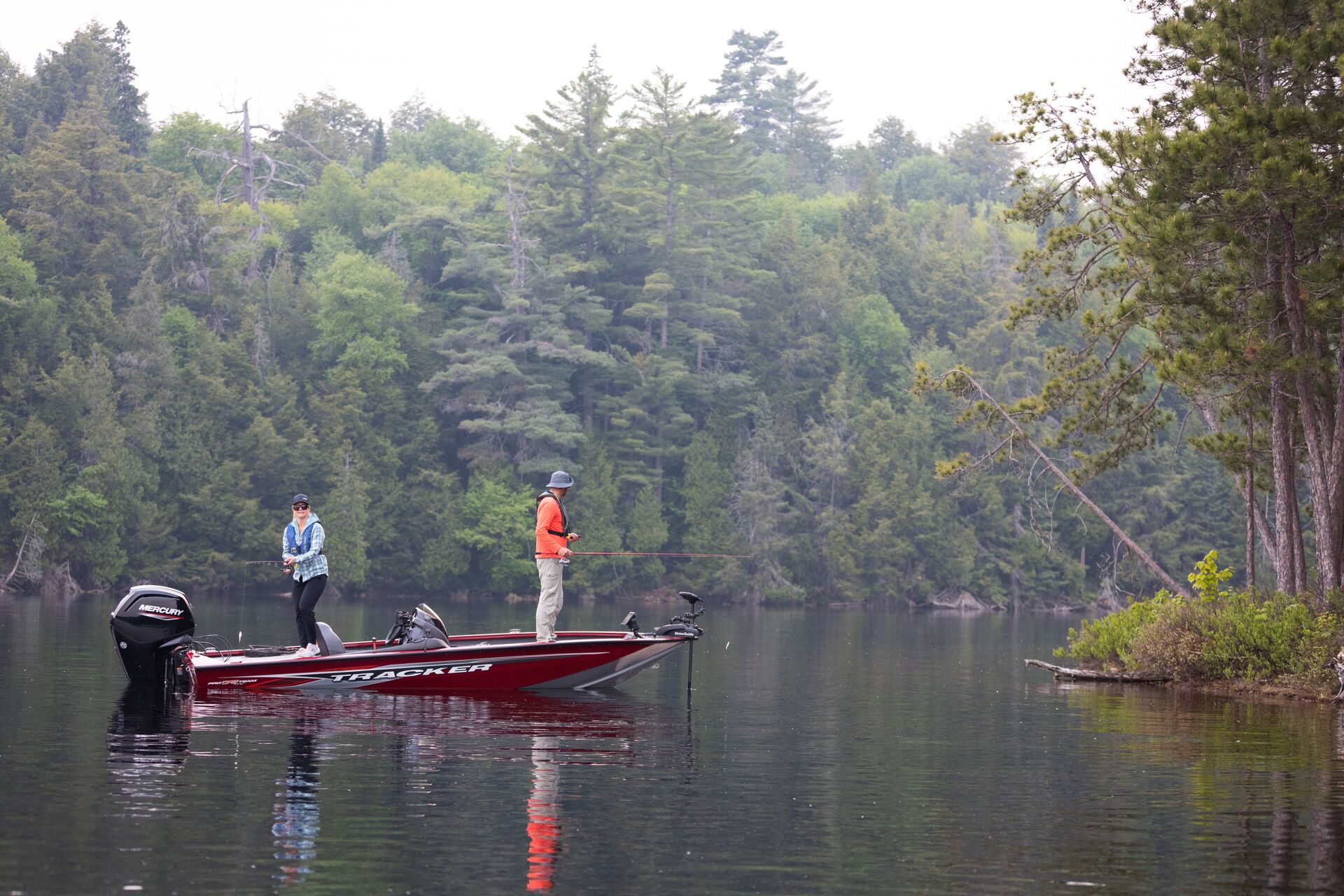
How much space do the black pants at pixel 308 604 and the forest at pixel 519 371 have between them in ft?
137

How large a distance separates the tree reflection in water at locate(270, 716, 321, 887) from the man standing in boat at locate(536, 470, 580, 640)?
5.15 metres

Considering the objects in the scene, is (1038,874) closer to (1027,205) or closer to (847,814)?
(847,814)

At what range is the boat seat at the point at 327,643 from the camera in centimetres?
1975

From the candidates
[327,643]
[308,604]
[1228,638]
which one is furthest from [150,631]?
[1228,638]

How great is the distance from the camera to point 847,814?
1255 cm

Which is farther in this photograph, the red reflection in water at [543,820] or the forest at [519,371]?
the forest at [519,371]

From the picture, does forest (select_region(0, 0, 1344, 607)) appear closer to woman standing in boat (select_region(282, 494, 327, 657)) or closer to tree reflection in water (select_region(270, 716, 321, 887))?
woman standing in boat (select_region(282, 494, 327, 657))

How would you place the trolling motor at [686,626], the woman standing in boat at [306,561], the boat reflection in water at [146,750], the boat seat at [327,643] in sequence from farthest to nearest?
the trolling motor at [686,626] → the woman standing in boat at [306,561] → the boat seat at [327,643] → the boat reflection in water at [146,750]

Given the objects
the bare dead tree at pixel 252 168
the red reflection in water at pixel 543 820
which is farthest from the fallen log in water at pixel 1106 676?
the bare dead tree at pixel 252 168

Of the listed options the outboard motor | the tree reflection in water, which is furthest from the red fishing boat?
the tree reflection in water

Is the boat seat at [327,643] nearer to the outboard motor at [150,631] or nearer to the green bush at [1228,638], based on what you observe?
the outboard motor at [150,631]

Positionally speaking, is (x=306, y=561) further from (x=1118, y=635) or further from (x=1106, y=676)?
(x=1118, y=635)

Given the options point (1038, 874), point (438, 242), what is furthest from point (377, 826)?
point (438, 242)

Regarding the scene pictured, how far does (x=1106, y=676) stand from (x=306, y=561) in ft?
40.8
